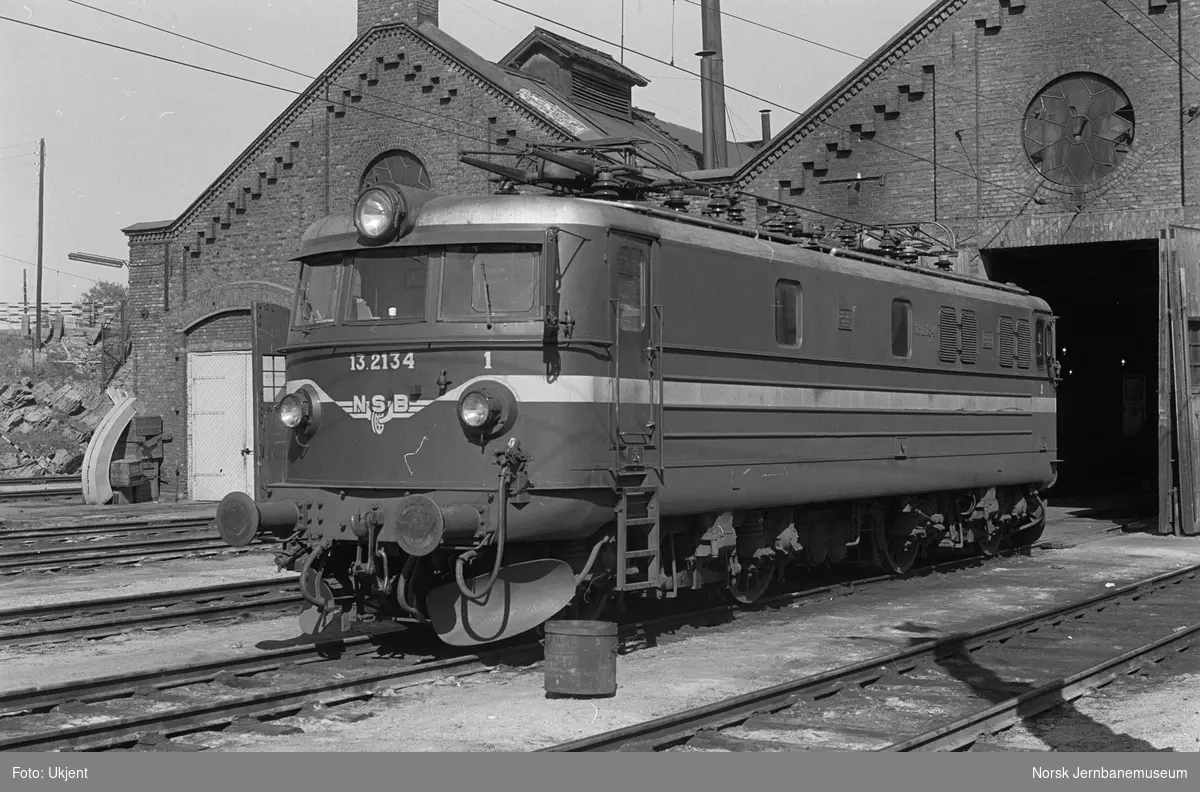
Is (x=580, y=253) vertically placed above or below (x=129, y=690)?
above

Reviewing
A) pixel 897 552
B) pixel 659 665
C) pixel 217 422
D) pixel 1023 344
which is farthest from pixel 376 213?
pixel 217 422

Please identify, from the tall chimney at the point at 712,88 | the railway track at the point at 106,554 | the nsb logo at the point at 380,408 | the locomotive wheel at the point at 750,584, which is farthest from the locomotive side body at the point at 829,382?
the tall chimney at the point at 712,88

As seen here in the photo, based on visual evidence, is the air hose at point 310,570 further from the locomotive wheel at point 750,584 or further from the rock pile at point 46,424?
the rock pile at point 46,424

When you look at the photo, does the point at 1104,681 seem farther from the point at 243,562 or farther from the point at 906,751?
the point at 243,562

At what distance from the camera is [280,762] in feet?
24.1

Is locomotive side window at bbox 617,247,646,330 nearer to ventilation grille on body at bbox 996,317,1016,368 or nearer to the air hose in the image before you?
the air hose

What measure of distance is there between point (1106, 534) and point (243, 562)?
13917 mm

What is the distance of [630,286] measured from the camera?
10930 mm

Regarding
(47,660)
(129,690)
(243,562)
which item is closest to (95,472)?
(243,562)

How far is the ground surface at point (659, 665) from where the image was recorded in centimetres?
834

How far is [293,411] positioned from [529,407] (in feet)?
Result: 6.53

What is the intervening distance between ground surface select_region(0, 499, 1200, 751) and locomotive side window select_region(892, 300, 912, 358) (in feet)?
8.51

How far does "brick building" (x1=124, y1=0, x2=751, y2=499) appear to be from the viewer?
27609mm

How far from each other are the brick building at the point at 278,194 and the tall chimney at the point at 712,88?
138 inches
